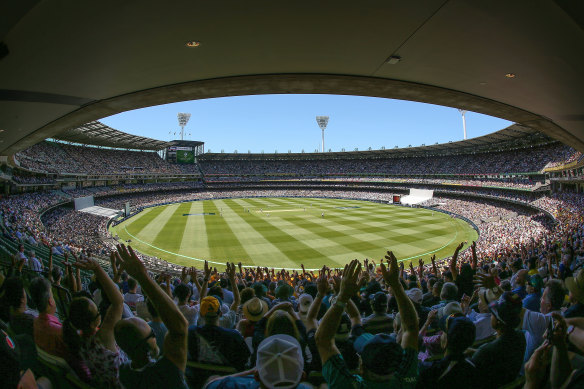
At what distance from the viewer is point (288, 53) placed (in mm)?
4105

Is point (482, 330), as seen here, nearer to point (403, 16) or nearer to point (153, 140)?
point (403, 16)

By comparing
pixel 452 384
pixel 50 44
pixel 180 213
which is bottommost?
pixel 180 213

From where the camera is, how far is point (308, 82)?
5242mm

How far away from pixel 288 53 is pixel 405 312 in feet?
11.4

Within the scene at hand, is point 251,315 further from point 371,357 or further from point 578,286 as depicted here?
point 578,286

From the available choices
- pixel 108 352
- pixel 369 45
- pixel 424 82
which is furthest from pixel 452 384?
pixel 424 82

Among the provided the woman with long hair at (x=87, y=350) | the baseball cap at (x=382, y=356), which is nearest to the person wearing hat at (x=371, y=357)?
the baseball cap at (x=382, y=356)

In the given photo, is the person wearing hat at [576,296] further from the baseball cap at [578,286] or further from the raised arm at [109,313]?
the raised arm at [109,313]

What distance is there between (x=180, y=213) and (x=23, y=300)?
147 feet

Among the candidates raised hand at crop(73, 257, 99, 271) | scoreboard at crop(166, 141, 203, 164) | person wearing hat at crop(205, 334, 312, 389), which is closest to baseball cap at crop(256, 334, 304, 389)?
person wearing hat at crop(205, 334, 312, 389)

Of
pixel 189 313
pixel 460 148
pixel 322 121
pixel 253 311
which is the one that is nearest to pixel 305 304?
pixel 253 311

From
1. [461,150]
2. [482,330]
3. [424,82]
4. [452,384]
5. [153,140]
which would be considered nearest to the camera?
[452,384]

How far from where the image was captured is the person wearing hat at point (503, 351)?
2271 mm

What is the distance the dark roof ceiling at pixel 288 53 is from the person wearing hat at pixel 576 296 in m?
2.51
